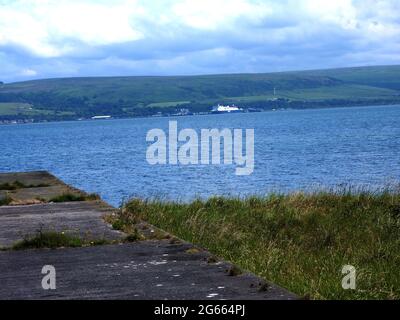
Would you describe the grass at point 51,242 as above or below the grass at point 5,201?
above

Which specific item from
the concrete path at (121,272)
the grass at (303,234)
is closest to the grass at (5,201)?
the grass at (303,234)

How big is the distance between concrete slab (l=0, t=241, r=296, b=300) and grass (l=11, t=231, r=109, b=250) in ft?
0.72

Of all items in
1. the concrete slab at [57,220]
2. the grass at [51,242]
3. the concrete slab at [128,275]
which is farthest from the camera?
the concrete slab at [57,220]

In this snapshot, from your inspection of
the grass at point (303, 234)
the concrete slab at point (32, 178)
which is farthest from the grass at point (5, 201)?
the concrete slab at point (32, 178)

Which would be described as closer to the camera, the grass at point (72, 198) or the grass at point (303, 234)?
the grass at point (303, 234)

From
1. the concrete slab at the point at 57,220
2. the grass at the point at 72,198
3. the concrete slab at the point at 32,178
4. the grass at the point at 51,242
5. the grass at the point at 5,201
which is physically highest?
the grass at the point at 51,242

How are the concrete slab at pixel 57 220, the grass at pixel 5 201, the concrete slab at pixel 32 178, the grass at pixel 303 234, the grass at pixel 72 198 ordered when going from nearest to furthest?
1. the grass at pixel 303 234
2. the concrete slab at pixel 57 220
3. the grass at pixel 5 201
4. the grass at pixel 72 198
5. the concrete slab at pixel 32 178

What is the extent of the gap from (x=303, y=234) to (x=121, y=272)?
5.93 m

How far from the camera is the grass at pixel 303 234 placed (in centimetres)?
849

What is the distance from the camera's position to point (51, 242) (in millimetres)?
9609

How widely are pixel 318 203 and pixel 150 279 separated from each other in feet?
31.0

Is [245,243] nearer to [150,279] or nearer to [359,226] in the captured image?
[359,226]

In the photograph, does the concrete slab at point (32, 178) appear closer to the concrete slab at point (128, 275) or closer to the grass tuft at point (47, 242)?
the grass tuft at point (47, 242)

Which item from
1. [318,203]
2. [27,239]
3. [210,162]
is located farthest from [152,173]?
[27,239]
